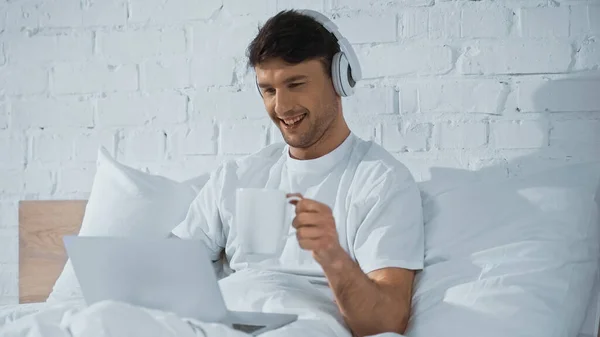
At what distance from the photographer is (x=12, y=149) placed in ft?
7.70

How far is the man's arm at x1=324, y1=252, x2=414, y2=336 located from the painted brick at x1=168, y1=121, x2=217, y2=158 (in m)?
0.79

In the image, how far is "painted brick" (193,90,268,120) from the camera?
2125 mm

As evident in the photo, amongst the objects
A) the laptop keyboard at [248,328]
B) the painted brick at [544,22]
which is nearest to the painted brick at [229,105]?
the painted brick at [544,22]

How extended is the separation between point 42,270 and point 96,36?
63 cm

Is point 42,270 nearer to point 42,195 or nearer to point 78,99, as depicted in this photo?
point 42,195

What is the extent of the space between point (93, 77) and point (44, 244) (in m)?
0.46

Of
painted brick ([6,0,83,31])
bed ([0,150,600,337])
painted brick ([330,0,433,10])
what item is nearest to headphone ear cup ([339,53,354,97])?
bed ([0,150,600,337])

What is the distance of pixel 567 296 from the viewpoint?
1.48 metres

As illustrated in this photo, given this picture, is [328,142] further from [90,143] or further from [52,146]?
[52,146]

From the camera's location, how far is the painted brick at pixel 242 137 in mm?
2118

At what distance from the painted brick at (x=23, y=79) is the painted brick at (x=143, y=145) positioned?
291 mm

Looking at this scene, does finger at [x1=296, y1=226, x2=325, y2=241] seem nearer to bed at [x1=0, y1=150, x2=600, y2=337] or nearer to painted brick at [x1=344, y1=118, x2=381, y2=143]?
Result: bed at [x1=0, y1=150, x2=600, y2=337]

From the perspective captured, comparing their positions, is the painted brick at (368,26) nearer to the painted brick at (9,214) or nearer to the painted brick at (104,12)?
the painted brick at (104,12)

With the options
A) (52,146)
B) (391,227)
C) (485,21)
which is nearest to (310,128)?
(391,227)
